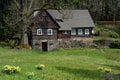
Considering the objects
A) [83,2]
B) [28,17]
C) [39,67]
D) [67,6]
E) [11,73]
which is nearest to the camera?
[11,73]

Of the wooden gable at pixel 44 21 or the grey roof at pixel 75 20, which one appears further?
the grey roof at pixel 75 20

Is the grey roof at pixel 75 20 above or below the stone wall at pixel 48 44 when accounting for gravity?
above

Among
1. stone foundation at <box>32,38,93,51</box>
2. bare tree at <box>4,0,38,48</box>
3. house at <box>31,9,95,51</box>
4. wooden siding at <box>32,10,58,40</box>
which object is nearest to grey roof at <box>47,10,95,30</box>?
house at <box>31,9,95,51</box>

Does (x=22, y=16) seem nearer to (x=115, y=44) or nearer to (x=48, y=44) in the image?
(x=48, y=44)

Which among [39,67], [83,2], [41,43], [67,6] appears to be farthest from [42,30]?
[39,67]

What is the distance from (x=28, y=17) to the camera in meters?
66.8

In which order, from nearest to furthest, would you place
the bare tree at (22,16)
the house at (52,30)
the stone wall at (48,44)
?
the bare tree at (22,16), the stone wall at (48,44), the house at (52,30)

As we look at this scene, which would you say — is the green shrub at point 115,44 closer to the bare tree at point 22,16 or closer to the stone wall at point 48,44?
the stone wall at point 48,44

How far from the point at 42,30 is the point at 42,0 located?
6.22m

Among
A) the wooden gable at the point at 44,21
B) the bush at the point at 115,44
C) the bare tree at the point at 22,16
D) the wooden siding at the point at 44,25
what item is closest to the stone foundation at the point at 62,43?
the wooden siding at the point at 44,25

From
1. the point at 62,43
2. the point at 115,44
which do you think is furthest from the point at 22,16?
the point at 115,44

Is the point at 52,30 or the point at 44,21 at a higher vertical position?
the point at 44,21

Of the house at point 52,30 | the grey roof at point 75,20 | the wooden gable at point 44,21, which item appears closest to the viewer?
the house at point 52,30

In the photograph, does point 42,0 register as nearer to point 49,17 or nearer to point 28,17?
point 49,17
